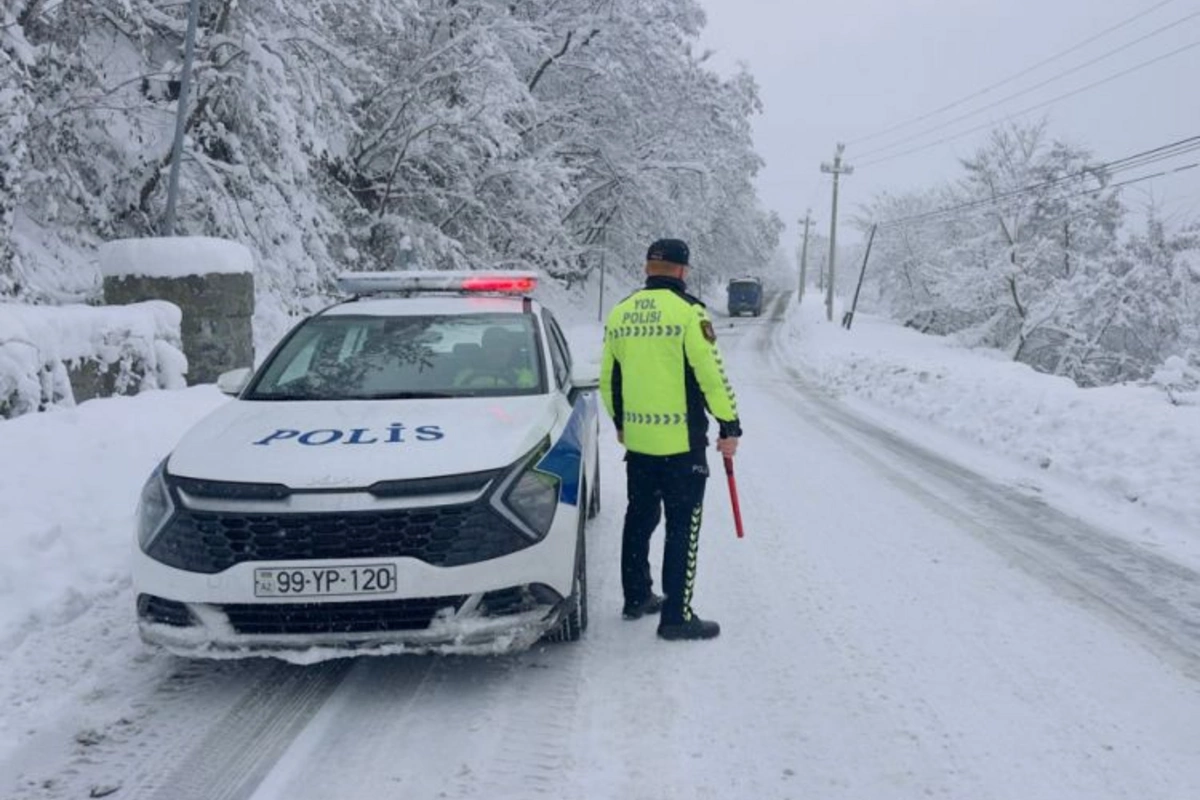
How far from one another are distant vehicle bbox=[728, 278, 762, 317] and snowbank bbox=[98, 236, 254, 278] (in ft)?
160

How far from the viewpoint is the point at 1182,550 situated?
6.29 m

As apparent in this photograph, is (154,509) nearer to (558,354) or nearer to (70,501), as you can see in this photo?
(70,501)

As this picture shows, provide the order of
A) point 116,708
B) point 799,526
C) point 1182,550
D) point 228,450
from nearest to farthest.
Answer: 1. point 116,708
2. point 228,450
3. point 1182,550
4. point 799,526

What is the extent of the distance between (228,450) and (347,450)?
52 cm

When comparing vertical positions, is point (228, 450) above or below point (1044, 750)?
above

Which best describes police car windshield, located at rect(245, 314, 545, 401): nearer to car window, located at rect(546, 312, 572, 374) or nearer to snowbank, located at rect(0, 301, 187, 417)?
car window, located at rect(546, 312, 572, 374)

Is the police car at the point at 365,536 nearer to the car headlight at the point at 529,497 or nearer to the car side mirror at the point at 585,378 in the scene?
the car headlight at the point at 529,497

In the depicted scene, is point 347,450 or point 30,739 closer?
point 30,739

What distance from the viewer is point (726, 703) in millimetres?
3836

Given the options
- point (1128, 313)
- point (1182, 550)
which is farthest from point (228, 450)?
point (1128, 313)

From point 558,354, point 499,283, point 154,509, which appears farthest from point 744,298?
point 154,509

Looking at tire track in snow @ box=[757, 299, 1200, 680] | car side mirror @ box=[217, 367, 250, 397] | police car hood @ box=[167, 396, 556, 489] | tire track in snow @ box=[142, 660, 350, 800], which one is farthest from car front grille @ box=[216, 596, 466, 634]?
tire track in snow @ box=[757, 299, 1200, 680]

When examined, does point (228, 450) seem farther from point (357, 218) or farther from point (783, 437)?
point (357, 218)

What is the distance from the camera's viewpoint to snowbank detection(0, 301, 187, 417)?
272 inches
